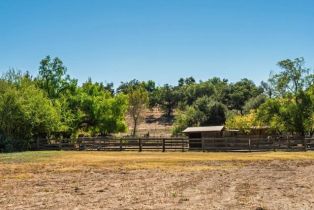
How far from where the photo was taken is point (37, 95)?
51969mm

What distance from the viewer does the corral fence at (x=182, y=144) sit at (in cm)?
4200

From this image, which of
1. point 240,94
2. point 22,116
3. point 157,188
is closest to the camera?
point 157,188

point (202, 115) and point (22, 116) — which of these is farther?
point (202, 115)

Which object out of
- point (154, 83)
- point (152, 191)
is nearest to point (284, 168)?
point (152, 191)

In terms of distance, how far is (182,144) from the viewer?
4544 centimetres

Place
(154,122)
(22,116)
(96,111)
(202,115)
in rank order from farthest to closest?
(154,122)
(202,115)
(96,111)
(22,116)

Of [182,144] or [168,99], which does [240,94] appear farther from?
[182,144]

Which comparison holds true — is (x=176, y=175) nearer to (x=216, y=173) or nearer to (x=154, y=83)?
(x=216, y=173)

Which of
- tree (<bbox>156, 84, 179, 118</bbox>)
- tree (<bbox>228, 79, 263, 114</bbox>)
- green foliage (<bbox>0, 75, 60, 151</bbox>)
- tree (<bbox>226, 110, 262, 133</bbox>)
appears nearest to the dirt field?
green foliage (<bbox>0, 75, 60, 151</bbox>)

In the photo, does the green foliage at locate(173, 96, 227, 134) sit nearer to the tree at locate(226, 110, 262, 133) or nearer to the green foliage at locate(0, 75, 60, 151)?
the tree at locate(226, 110, 262, 133)

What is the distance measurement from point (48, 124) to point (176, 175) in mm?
32902

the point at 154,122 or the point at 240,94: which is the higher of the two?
the point at 240,94

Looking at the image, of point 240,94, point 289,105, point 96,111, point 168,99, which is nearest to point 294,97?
point 289,105

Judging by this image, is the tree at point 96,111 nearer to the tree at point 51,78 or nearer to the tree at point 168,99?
the tree at point 51,78
